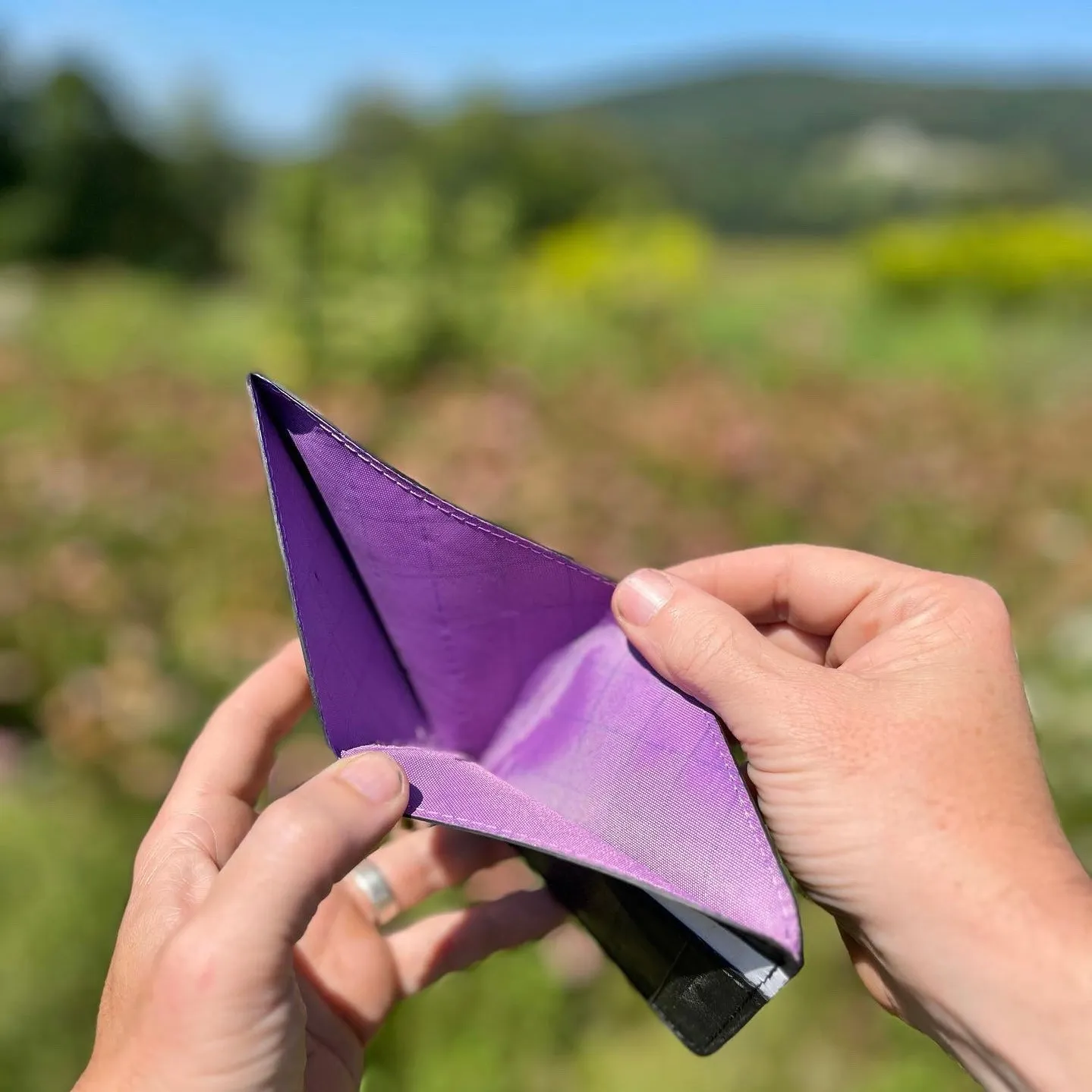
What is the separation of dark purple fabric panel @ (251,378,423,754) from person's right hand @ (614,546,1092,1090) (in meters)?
0.25

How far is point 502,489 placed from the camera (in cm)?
274

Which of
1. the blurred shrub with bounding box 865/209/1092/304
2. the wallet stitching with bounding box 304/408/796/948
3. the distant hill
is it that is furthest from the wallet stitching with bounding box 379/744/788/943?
the distant hill

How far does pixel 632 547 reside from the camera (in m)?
2.49

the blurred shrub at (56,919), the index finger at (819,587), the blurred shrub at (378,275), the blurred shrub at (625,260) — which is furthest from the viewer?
the blurred shrub at (625,260)

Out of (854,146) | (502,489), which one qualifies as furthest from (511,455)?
(854,146)

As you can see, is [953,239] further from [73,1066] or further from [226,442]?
[73,1066]

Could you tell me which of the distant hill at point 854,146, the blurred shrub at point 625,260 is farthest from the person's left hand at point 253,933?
the distant hill at point 854,146

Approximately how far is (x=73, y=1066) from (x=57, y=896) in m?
0.25

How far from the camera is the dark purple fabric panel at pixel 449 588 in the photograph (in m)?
0.79

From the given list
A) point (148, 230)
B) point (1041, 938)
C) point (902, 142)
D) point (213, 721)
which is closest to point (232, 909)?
point (213, 721)

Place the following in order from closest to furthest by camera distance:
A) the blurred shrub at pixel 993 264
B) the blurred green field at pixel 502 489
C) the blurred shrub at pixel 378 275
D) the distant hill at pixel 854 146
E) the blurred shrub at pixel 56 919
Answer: the blurred shrub at pixel 56 919 → the blurred green field at pixel 502 489 → the blurred shrub at pixel 378 275 → the blurred shrub at pixel 993 264 → the distant hill at pixel 854 146

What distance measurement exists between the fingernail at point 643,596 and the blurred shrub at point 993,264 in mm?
5724

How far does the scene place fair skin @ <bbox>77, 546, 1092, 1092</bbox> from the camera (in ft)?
2.10

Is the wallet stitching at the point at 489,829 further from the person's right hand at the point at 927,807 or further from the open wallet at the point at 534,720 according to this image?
the person's right hand at the point at 927,807
